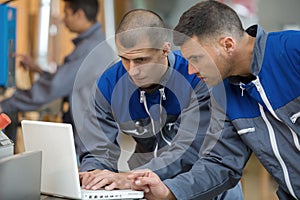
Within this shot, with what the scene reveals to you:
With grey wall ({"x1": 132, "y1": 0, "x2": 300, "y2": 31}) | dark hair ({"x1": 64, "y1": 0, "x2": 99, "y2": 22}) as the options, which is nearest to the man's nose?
dark hair ({"x1": 64, "y1": 0, "x2": 99, "y2": 22})

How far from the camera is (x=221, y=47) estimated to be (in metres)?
1.23

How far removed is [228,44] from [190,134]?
0.30 m

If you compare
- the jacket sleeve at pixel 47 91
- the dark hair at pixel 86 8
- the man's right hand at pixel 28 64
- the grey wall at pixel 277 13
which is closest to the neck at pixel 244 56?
the jacket sleeve at pixel 47 91

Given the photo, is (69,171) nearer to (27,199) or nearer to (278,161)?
(27,199)

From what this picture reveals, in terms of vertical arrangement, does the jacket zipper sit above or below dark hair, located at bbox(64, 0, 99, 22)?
below

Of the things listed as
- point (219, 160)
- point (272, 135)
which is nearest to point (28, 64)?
point (219, 160)

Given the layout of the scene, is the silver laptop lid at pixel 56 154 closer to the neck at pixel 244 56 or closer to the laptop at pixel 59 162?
the laptop at pixel 59 162

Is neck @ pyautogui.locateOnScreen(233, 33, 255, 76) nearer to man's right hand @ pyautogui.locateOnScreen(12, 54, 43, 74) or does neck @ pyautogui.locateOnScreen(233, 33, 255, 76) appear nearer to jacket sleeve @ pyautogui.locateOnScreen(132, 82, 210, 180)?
jacket sleeve @ pyautogui.locateOnScreen(132, 82, 210, 180)

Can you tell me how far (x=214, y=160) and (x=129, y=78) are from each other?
0.36 metres

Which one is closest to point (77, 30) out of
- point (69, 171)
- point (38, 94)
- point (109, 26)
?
point (38, 94)

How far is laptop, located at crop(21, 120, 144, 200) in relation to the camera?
104cm

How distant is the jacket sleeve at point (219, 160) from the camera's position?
1.27 metres

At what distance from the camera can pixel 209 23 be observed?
123cm

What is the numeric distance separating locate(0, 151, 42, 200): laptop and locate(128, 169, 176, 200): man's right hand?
0.23m
